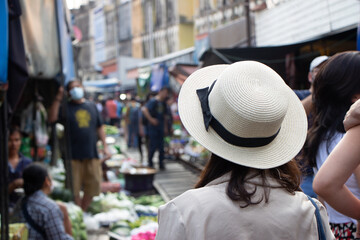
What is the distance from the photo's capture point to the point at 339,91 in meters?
2.29

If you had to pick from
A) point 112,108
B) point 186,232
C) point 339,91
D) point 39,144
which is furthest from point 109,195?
point 112,108

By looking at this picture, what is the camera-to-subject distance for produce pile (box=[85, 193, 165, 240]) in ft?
16.8

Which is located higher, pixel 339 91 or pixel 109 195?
pixel 339 91

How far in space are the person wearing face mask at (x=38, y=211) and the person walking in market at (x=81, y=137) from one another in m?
2.52

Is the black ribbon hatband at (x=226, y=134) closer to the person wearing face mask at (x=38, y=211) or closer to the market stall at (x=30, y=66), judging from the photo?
the market stall at (x=30, y=66)

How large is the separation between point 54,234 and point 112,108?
746 inches

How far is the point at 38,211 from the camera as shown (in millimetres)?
3842

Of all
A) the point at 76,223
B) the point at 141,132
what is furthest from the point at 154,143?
the point at 76,223

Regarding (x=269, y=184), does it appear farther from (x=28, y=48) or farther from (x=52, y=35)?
(x=52, y=35)

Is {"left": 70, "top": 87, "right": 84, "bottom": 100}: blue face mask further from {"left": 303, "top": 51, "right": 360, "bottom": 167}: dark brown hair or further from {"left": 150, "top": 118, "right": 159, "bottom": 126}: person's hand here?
{"left": 303, "top": 51, "right": 360, "bottom": 167}: dark brown hair

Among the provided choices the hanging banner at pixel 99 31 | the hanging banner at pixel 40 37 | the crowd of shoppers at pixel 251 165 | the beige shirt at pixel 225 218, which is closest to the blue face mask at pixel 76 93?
the hanging banner at pixel 40 37

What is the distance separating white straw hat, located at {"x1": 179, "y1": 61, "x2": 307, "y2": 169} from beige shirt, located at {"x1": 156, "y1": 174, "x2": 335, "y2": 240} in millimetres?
125

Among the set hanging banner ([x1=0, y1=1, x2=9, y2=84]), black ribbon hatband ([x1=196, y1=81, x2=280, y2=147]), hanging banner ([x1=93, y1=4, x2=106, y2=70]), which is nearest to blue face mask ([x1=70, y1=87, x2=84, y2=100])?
hanging banner ([x1=0, y1=1, x2=9, y2=84])

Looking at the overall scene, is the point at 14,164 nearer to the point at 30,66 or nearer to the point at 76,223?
the point at 76,223
